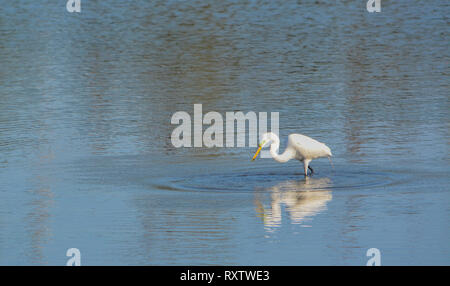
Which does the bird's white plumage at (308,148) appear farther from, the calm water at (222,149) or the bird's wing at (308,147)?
the calm water at (222,149)

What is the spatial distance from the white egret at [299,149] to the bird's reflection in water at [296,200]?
0.44m

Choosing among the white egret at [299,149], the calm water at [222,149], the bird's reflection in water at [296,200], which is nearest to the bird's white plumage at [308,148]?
the white egret at [299,149]

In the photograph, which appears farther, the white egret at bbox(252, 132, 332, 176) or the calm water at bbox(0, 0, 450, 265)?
the white egret at bbox(252, 132, 332, 176)

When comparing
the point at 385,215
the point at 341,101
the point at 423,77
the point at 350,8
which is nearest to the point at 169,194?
the point at 385,215

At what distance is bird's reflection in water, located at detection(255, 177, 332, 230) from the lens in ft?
45.1

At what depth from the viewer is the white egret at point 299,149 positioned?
1672cm

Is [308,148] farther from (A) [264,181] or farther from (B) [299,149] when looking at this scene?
(A) [264,181]

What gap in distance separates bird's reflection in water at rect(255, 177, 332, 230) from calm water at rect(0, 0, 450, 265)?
31 millimetres

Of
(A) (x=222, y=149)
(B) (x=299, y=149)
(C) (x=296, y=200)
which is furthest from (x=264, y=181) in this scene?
(A) (x=222, y=149)

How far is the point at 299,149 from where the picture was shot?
55.3 ft

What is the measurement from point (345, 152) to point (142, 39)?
63.7ft

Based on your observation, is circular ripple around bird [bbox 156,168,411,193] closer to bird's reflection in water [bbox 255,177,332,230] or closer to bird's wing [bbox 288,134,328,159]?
bird's reflection in water [bbox 255,177,332,230]

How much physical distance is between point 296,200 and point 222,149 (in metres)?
4.16

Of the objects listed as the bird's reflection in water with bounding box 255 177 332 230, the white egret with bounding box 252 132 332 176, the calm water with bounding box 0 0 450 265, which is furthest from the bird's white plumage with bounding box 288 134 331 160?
the bird's reflection in water with bounding box 255 177 332 230
